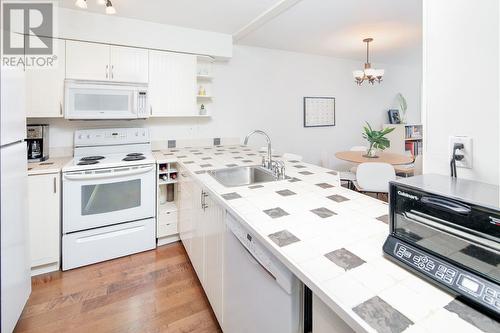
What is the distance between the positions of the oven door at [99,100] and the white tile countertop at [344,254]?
1.46m

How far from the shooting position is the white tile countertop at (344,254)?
61 cm

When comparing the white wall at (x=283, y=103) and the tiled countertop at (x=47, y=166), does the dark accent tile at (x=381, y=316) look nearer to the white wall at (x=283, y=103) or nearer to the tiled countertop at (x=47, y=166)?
the tiled countertop at (x=47, y=166)

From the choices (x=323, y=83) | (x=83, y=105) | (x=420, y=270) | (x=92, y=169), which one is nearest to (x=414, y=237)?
(x=420, y=270)

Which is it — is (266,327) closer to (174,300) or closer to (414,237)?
(414,237)

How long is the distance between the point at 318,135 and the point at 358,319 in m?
3.99

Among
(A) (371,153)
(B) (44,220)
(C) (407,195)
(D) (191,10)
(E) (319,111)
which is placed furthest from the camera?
(E) (319,111)

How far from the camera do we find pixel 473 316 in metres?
0.61

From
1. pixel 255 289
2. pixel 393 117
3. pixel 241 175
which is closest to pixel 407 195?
pixel 255 289

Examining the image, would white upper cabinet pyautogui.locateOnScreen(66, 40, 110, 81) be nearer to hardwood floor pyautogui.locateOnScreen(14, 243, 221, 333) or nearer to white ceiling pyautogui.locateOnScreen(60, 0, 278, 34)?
white ceiling pyautogui.locateOnScreen(60, 0, 278, 34)

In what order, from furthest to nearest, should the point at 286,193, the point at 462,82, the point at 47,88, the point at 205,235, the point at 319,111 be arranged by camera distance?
1. the point at 319,111
2. the point at 47,88
3. the point at 205,235
4. the point at 286,193
5. the point at 462,82

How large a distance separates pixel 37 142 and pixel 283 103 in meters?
3.02

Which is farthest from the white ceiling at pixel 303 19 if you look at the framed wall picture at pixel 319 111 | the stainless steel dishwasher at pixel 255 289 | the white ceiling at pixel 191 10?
the stainless steel dishwasher at pixel 255 289

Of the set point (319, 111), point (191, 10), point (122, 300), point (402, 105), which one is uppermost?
point (191, 10)

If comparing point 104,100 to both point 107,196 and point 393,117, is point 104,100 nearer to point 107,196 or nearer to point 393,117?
point 107,196
